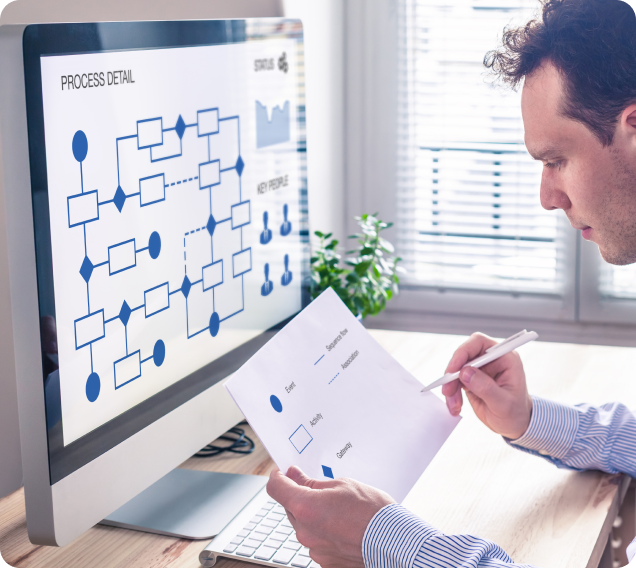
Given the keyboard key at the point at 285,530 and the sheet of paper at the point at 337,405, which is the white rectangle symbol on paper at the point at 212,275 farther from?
the keyboard key at the point at 285,530

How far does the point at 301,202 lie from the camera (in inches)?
50.8

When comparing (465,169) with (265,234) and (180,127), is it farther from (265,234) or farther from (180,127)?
(180,127)

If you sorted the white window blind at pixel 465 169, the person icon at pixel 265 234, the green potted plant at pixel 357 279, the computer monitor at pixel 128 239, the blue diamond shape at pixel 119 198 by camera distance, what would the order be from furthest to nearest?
the white window blind at pixel 465 169, the green potted plant at pixel 357 279, the person icon at pixel 265 234, the blue diamond shape at pixel 119 198, the computer monitor at pixel 128 239

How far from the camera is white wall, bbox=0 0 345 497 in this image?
3.44 ft

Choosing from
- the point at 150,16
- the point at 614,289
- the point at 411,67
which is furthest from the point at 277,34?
the point at 614,289

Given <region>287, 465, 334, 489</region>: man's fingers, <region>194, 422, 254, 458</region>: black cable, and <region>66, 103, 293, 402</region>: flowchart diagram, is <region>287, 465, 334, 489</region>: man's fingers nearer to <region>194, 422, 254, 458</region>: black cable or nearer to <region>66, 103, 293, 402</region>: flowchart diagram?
<region>66, 103, 293, 402</region>: flowchart diagram

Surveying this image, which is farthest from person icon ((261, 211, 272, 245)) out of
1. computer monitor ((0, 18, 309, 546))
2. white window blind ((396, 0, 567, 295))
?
white window blind ((396, 0, 567, 295))

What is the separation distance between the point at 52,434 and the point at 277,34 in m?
0.75

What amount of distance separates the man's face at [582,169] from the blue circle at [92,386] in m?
0.65

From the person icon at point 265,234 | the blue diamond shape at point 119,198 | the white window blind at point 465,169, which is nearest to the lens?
the blue diamond shape at point 119,198

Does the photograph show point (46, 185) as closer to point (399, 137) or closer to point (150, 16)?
point (150, 16)

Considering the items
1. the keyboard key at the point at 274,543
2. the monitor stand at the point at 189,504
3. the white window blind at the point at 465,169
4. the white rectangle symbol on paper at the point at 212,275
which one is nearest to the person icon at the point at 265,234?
the white rectangle symbol on paper at the point at 212,275

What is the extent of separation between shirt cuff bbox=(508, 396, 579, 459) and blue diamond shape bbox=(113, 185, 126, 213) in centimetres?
66

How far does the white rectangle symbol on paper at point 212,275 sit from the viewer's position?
0.98m
